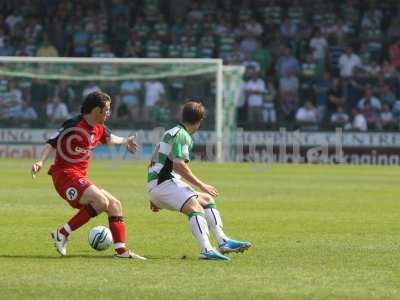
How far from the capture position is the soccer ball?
11.8 meters

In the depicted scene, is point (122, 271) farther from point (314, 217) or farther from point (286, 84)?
point (286, 84)

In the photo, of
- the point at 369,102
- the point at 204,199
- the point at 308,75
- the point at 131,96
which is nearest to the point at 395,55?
the point at 369,102

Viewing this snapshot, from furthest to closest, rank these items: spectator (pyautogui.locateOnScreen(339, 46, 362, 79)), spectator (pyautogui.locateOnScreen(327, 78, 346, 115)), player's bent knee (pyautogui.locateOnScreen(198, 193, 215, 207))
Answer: spectator (pyautogui.locateOnScreen(339, 46, 362, 79)), spectator (pyautogui.locateOnScreen(327, 78, 346, 115)), player's bent knee (pyautogui.locateOnScreen(198, 193, 215, 207))

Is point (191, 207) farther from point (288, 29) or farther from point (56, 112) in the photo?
point (288, 29)

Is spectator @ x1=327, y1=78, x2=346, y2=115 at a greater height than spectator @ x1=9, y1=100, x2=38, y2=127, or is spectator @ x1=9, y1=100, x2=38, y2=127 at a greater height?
spectator @ x1=327, y1=78, x2=346, y2=115

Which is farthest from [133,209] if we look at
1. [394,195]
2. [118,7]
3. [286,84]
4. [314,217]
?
[118,7]

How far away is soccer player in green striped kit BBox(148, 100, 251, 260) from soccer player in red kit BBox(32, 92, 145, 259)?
470 millimetres

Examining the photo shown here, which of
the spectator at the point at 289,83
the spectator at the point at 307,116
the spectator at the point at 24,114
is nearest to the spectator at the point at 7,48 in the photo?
the spectator at the point at 24,114

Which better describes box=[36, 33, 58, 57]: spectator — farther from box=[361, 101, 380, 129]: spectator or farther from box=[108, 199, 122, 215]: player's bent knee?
box=[108, 199, 122, 215]: player's bent knee

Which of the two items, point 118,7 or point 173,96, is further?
point 118,7

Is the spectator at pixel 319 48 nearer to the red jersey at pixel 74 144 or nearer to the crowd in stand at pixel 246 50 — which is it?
the crowd in stand at pixel 246 50

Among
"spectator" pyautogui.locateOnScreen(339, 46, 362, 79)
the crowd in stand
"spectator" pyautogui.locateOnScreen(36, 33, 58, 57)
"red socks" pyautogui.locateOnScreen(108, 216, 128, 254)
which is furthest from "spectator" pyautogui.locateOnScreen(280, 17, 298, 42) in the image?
"red socks" pyautogui.locateOnScreen(108, 216, 128, 254)

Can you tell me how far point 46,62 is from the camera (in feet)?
113

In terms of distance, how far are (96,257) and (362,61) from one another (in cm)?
2662
